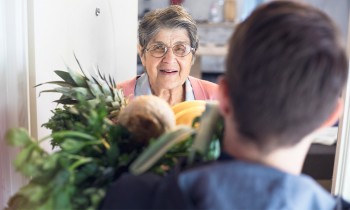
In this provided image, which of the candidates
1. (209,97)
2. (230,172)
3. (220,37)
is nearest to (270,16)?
(230,172)

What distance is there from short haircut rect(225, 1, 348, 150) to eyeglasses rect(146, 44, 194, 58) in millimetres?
815

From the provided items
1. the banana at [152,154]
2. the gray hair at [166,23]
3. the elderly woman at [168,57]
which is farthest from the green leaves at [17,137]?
the gray hair at [166,23]

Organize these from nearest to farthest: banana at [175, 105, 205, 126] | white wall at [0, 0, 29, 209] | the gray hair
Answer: banana at [175, 105, 205, 126] → white wall at [0, 0, 29, 209] → the gray hair

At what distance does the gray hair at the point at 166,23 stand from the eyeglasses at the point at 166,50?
2cm

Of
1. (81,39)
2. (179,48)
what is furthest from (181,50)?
(81,39)

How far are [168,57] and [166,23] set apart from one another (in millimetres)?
109

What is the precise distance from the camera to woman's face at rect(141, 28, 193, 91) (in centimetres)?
131

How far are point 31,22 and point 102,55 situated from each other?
0.40m

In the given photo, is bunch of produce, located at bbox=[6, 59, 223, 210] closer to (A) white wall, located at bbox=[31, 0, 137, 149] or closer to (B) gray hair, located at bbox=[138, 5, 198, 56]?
(A) white wall, located at bbox=[31, 0, 137, 149]

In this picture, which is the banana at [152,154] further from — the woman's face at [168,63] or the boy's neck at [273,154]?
the woman's face at [168,63]

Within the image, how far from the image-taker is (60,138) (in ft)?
2.16

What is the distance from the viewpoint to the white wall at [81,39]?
39.3 inches

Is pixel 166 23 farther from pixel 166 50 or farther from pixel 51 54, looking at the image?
pixel 51 54

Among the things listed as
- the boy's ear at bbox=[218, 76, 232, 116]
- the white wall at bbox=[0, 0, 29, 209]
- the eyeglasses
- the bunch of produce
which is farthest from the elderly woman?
the boy's ear at bbox=[218, 76, 232, 116]
